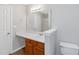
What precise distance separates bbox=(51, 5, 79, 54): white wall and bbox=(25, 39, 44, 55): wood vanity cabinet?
0.43 m

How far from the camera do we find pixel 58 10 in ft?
6.78

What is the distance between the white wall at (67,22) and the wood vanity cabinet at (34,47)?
0.43m

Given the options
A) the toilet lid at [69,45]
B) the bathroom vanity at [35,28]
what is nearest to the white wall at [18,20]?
the bathroom vanity at [35,28]

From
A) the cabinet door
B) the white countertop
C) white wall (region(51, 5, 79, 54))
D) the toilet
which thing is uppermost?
white wall (region(51, 5, 79, 54))

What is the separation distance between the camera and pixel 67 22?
1.98 metres

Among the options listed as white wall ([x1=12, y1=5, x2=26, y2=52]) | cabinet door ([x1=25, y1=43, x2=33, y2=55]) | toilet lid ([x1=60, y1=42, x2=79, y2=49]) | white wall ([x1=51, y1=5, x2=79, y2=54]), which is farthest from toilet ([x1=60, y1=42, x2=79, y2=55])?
white wall ([x1=12, y1=5, x2=26, y2=52])

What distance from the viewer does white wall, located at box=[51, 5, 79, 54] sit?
75.7 inches

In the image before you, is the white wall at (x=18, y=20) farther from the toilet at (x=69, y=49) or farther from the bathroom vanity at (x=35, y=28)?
the toilet at (x=69, y=49)

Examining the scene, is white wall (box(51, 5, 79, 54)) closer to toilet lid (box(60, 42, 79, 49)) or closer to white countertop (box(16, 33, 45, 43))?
toilet lid (box(60, 42, 79, 49))

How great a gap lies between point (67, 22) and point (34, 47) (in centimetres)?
89

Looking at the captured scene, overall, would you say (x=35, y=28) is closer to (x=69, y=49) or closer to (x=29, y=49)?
(x=29, y=49)

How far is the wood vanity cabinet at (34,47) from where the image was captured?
2195 mm

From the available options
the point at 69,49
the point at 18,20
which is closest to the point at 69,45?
the point at 69,49
